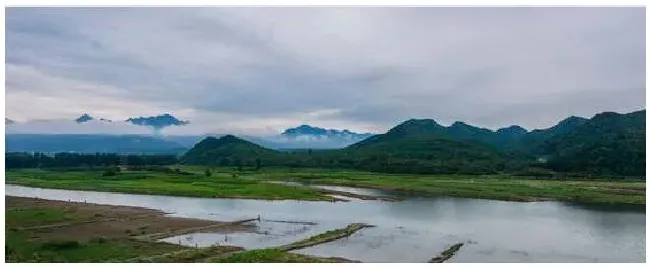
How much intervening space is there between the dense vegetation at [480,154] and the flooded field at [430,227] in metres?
32.6

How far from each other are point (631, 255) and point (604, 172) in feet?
152

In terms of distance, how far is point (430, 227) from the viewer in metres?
27.5

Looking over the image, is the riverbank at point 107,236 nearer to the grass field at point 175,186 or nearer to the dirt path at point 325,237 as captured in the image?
the dirt path at point 325,237

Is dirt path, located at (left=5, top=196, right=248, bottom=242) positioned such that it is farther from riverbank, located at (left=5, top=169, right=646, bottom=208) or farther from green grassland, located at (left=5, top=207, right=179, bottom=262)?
riverbank, located at (left=5, top=169, right=646, bottom=208)

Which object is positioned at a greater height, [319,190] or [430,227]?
[319,190]

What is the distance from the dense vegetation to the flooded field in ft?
107

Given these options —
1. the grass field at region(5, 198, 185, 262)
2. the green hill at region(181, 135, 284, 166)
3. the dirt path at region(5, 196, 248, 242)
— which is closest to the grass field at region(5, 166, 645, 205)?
the dirt path at region(5, 196, 248, 242)

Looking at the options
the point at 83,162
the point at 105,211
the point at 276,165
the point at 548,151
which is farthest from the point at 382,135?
the point at 105,211

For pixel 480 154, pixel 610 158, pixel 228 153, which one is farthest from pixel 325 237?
pixel 228 153

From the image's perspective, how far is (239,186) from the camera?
47312 millimetres

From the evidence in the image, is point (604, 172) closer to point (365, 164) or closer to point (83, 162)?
point (365, 164)

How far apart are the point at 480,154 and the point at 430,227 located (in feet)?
232

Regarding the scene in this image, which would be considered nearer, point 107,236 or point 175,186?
point 107,236

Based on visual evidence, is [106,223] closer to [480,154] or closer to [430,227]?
[430,227]
